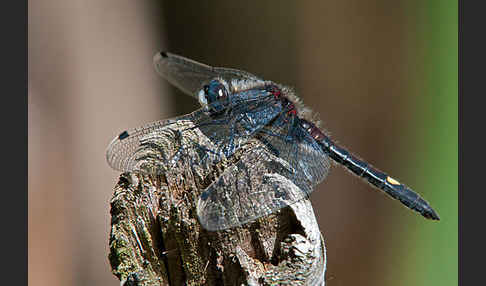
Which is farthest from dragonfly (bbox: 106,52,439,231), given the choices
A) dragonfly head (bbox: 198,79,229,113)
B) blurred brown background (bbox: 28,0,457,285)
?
blurred brown background (bbox: 28,0,457,285)

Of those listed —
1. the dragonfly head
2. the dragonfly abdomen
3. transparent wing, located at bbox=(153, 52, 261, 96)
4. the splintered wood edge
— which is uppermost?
transparent wing, located at bbox=(153, 52, 261, 96)

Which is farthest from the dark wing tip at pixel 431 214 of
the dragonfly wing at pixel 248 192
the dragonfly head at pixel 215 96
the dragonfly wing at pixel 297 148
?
the dragonfly head at pixel 215 96

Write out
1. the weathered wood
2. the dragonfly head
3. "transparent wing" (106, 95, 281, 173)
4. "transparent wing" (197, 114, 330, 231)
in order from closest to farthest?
1. the weathered wood
2. "transparent wing" (197, 114, 330, 231)
3. "transparent wing" (106, 95, 281, 173)
4. the dragonfly head

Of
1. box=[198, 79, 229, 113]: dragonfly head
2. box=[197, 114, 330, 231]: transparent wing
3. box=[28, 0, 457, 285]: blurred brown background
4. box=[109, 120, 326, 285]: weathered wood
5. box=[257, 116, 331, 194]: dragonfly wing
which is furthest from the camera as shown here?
box=[28, 0, 457, 285]: blurred brown background

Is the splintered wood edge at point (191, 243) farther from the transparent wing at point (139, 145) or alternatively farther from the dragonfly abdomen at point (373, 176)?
the dragonfly abdomen at point (373, 176)

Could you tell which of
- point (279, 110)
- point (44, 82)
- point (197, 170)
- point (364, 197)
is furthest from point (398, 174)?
point (44, 82)

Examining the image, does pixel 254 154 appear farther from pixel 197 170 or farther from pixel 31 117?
pixel 31 117

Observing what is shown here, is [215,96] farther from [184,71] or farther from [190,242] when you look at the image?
[190,242]

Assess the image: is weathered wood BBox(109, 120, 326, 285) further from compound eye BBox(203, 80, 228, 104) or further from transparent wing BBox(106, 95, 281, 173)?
compound eye BBox(203, 80, 228, 104)
